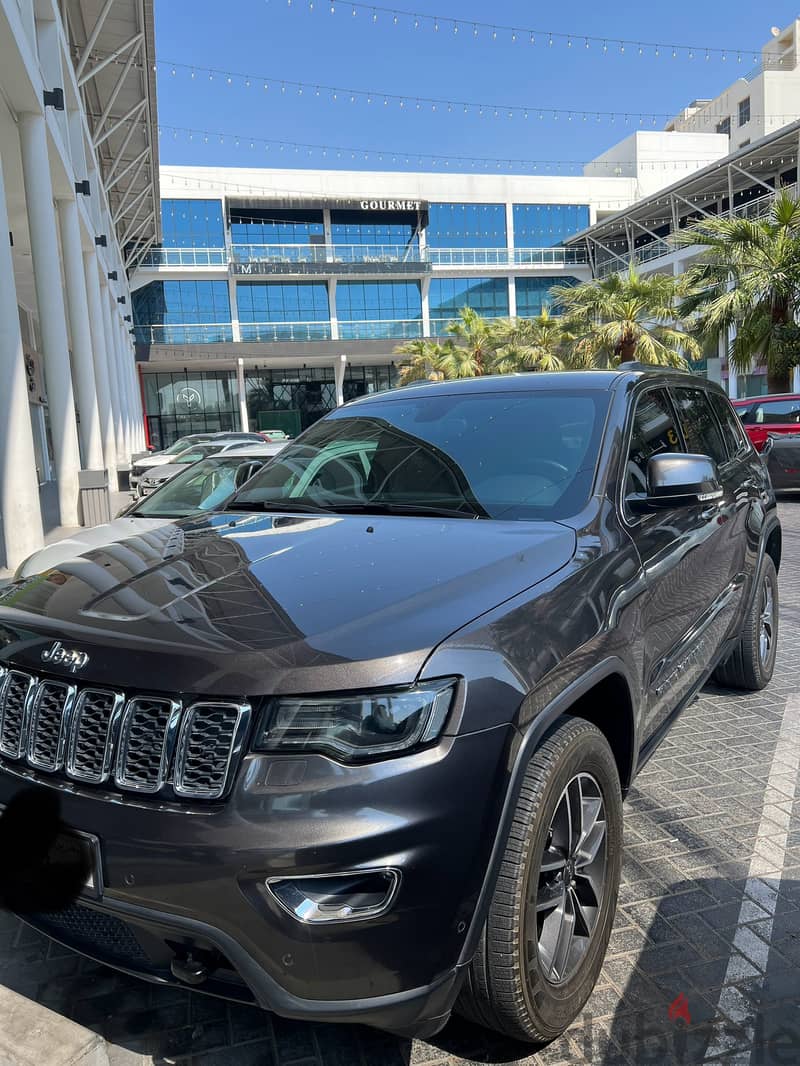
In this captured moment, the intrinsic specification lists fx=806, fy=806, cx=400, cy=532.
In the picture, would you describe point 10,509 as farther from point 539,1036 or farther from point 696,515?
point 539,1036

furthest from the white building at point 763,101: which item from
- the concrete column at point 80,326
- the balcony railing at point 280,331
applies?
the concrete column at point 80,326

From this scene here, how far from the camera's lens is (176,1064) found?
83.7 inches

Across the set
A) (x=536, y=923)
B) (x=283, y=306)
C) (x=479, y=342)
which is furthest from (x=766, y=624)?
(x=283, y=306)

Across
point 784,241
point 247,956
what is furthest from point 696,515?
point 784,241

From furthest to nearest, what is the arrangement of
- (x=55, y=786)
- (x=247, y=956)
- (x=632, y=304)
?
1. (x=632, y=304)
2. (x=55, y=786)
3. (x=247, y=956)

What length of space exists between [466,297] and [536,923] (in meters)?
54.2

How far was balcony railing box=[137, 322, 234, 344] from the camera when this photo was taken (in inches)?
1905

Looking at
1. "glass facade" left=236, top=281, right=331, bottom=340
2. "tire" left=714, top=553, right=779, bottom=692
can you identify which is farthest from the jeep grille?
"glass facade" left=236, top=281, right=331, bottom=340

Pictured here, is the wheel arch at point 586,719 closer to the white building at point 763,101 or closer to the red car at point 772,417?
the red car at point 772,417

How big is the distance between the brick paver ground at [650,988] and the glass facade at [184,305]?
4938 cm

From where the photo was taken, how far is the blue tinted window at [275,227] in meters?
50.5

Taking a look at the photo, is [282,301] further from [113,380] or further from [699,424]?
[699,424]

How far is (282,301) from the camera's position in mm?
50906

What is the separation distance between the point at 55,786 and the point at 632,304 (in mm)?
22955
